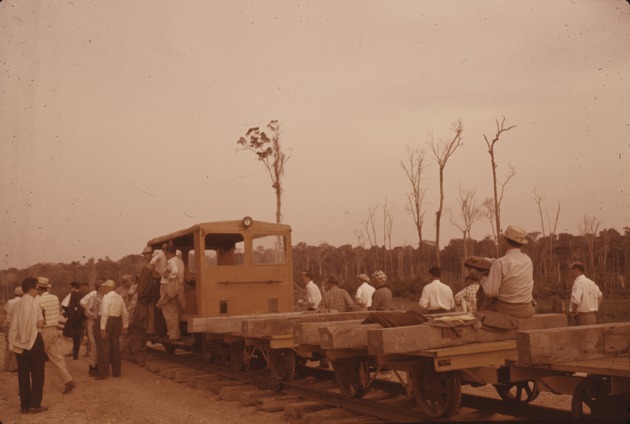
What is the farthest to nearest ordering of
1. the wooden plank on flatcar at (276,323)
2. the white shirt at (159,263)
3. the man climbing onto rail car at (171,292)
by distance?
the white shirt at (159,263) → the man climbing onto rail car at (171,292) → the wooden plank on flatcar at (276,323)

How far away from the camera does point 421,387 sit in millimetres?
6551

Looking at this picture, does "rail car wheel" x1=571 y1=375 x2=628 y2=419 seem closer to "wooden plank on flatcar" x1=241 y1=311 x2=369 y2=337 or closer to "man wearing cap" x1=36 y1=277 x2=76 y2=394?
"wooden plank on flatcar" x1=241 y1=311 x2=369 y2=337

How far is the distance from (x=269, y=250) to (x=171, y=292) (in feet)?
6.40

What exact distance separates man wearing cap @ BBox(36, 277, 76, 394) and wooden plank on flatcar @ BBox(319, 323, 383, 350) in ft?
A: 15.2

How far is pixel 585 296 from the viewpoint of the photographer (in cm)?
948

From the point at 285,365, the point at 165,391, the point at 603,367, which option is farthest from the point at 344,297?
the point at 603,367

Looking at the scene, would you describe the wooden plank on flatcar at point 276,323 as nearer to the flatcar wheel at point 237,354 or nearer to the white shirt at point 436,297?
the white shirt at point 436,297

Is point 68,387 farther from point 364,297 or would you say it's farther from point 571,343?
point 571,343

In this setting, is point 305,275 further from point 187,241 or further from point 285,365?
point 285,365

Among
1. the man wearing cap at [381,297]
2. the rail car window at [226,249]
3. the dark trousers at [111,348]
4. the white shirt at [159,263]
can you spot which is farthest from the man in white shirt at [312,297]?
the dark trousers at [111,348]

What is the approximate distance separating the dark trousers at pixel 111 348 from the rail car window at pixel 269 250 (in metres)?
2.69

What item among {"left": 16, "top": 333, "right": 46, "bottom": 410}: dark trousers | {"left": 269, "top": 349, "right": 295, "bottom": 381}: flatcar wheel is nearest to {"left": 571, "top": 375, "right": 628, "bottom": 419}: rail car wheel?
{"left": 269, "top": 349, "right": 295, "bottom": 381}: flatcar wheel

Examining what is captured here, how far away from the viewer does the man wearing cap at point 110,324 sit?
37.9 feet

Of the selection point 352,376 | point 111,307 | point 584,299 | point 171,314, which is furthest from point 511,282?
point 111,307
